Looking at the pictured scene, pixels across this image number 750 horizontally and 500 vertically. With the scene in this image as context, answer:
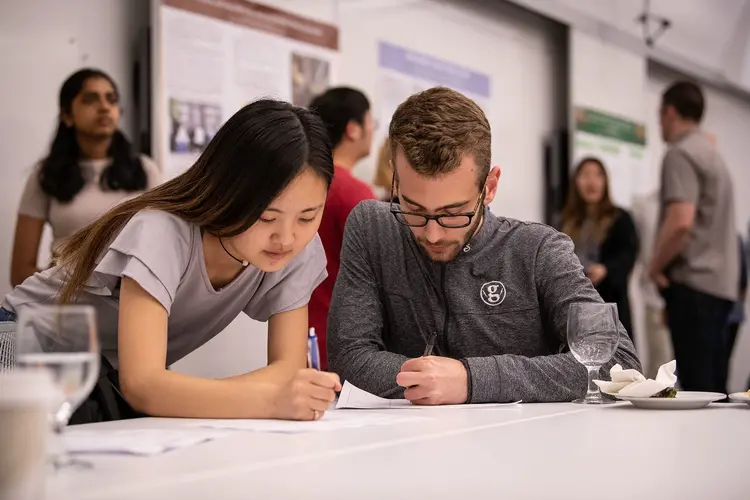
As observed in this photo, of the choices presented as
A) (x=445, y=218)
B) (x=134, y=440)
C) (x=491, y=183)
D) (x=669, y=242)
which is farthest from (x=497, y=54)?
(x=134, y=440)

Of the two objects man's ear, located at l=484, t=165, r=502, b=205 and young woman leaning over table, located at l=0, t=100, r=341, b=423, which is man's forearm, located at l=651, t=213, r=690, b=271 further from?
young woman leaning over table, located at l=0, t=100, r=341, b=423

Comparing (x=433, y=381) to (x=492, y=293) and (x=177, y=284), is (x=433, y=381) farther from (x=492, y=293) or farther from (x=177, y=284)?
(x=177, y=284)

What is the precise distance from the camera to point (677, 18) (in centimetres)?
694

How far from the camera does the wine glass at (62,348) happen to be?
2.82 ft

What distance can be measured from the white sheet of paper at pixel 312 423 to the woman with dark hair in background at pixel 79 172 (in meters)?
1.93

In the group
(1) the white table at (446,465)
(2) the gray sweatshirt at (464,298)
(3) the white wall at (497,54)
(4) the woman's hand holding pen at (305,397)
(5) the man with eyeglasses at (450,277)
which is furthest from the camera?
(3) the white wall at (497,54)

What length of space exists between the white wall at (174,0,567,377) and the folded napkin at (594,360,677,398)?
3037 mm

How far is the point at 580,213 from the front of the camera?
16.8 ft

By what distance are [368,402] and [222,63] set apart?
261 cm

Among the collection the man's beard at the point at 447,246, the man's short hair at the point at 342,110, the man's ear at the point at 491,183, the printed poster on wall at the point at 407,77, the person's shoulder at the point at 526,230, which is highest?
the printed poster on wall at the point at 407,77

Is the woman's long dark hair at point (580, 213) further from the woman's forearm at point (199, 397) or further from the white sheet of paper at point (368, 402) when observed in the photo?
the woman's forearm at point (199, 397)

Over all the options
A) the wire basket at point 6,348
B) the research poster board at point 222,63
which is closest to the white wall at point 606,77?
the research poster board at point 222,63

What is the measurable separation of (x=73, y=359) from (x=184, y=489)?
0.55ft

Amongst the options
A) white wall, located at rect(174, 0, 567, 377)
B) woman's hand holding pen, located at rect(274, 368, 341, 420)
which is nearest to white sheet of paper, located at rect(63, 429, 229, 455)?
woman's hand holding pen, located at rect(274, 368, 341, 420)
